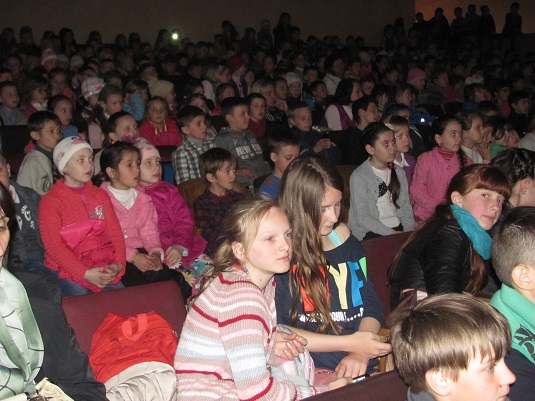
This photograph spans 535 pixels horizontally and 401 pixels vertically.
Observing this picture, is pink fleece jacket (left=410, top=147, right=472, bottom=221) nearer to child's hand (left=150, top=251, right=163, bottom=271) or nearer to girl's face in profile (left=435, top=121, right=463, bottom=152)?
girl's face in profile (left=435, top=121, right=463, bottom=152)

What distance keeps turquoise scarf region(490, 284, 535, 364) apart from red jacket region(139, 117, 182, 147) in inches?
174

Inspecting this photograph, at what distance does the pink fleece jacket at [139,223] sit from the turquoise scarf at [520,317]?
2.34m

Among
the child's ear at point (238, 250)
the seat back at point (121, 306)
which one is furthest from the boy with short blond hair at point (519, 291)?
the seat back at point (121, 306)

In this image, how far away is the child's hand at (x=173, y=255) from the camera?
3971 millimetres

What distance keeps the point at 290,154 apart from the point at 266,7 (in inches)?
406

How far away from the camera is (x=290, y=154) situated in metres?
4.60

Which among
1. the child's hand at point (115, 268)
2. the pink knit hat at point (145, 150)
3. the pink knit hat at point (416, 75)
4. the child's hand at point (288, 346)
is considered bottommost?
the child's hand at point (288, 346)

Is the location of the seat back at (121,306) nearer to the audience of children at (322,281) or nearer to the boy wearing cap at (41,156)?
the audience of children at (322,281)

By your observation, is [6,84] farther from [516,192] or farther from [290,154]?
[516,192]

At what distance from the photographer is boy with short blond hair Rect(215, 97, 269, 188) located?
5.63m

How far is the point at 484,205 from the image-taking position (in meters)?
2.89

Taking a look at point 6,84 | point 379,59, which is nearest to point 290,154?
point 6,84

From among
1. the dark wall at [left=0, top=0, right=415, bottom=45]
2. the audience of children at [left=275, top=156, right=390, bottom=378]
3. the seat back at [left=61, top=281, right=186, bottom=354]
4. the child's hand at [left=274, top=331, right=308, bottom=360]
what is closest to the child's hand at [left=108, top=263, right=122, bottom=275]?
the seat back at [left=61, top=281, right=186, bottom=354]

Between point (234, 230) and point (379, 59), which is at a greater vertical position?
point (379, 59)
